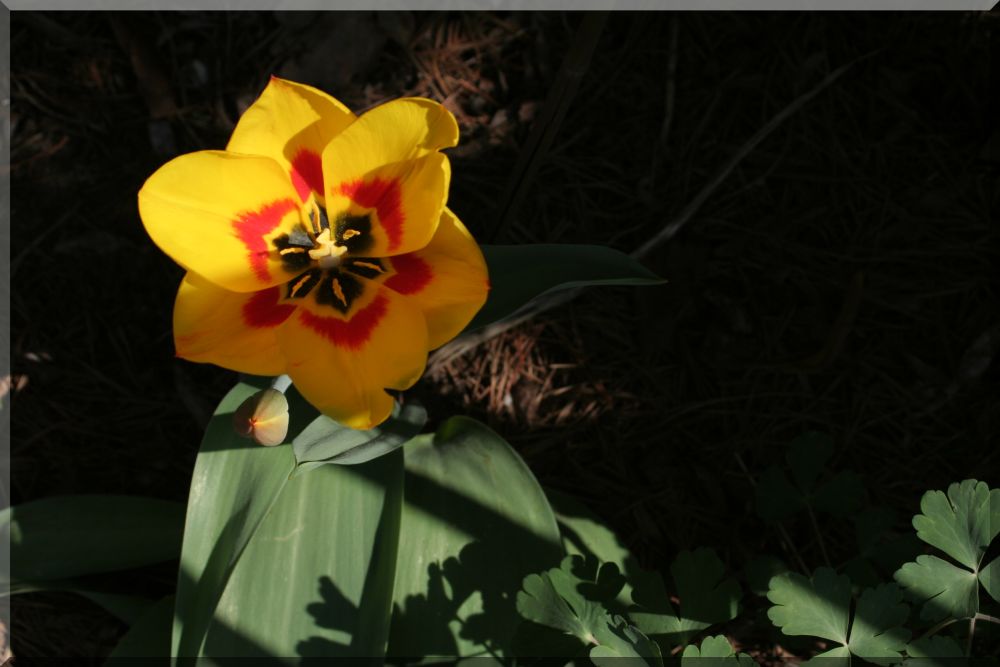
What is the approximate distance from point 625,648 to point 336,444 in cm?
56

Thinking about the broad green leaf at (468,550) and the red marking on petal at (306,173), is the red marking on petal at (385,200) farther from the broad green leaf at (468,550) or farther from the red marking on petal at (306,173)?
the broad green leaf at (468,550)

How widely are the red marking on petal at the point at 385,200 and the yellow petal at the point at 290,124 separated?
0.25 ft

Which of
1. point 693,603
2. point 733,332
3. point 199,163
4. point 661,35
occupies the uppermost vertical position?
point 661,35

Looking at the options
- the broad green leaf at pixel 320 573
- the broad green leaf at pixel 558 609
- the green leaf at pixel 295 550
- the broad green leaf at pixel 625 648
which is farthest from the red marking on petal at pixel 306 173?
the broad green leaf at pixel 625 648

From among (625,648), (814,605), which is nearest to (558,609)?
(625,648)

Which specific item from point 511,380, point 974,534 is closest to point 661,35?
point 511,380

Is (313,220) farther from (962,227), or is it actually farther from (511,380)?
(962,227)

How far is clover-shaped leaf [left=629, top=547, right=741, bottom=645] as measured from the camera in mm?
1496

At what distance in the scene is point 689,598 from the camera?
151cm

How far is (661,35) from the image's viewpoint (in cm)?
218

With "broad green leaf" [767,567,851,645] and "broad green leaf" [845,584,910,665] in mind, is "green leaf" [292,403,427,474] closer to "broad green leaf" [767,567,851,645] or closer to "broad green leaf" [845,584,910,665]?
"broad green leaf" [767,567,851,645]

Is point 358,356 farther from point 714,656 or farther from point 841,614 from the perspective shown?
point 841,614

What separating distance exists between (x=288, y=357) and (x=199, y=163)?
0.29 m

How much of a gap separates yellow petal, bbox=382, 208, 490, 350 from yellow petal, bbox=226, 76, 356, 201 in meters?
0.21
